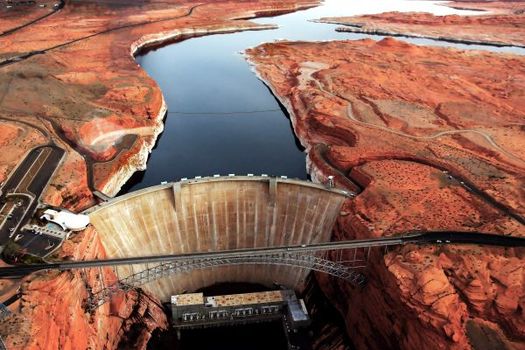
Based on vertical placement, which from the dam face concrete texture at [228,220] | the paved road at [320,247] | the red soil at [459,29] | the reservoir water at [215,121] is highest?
the paved road at [320,247]

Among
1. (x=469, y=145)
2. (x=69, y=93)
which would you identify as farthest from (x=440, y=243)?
(x=69, y=93)

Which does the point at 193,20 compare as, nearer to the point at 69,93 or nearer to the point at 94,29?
the point at 94,29

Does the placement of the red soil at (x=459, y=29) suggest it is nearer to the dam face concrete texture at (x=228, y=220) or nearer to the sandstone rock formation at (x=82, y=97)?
the sandstone rock formation at (x=82, y=97)

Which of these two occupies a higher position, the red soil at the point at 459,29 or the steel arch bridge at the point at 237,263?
the steel arch bridge at the point at 237,263

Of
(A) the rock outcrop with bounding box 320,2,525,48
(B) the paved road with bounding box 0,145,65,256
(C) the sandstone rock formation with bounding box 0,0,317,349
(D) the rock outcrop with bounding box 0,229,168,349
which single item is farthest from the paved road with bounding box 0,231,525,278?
(A) the rock outcrop with bounding box 320,2,525,48

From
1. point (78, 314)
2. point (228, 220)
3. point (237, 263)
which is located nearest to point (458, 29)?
point (228, 220)

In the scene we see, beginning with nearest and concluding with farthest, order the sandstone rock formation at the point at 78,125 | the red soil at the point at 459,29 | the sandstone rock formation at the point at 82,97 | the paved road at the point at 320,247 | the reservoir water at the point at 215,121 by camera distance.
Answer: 1. the sandstone rock formation at the point at 78,125
2. the paved road at the point at 320,247
3. the sandstone rock formation at the point at 82,97
4. the reservoir water at the point at 215,121
5. the red soil at the point at 459,29

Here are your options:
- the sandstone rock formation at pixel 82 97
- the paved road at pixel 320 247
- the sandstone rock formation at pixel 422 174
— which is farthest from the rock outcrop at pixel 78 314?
the sandstone rock formation at pixel 422 174

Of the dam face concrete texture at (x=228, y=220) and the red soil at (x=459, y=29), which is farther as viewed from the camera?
the red soil at (x=459, y=29)

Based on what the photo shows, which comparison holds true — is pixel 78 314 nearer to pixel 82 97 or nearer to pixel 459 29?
pixel 82 97
